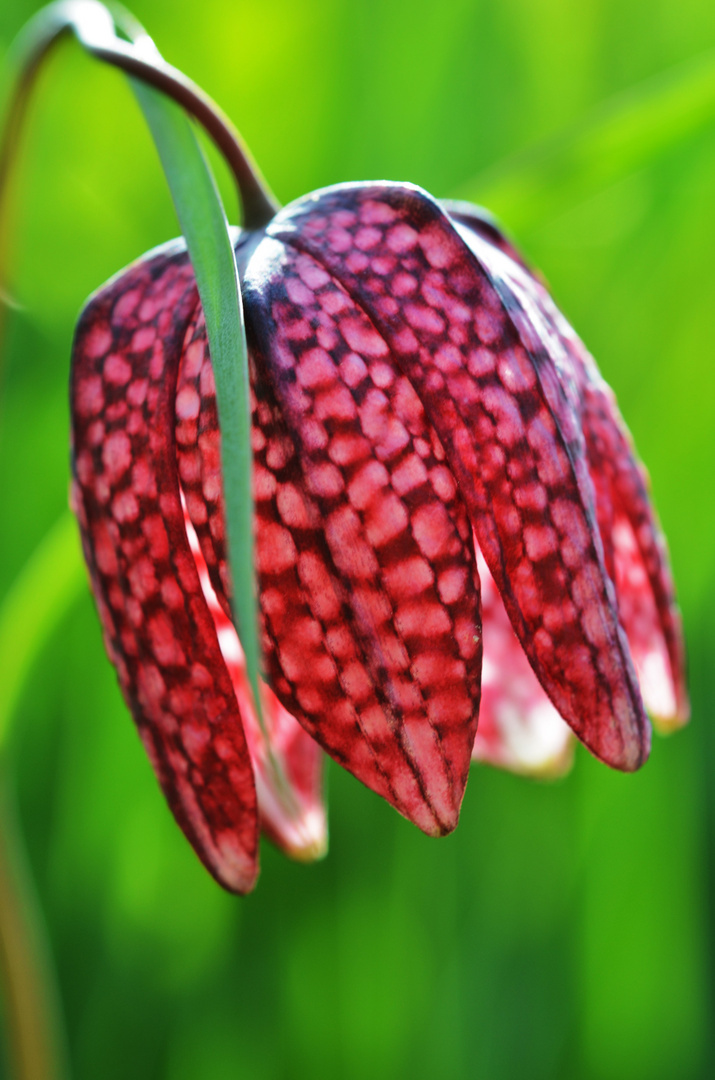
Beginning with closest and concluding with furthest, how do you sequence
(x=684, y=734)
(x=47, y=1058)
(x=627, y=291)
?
1. (x=47, y=1058)
2. (x=684, y=734)
3. (x=627, y=291)

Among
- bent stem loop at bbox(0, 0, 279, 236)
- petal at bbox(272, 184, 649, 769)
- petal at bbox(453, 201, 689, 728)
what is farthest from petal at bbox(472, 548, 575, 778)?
bent stem loop at bbox(0, 0, 279, 236)

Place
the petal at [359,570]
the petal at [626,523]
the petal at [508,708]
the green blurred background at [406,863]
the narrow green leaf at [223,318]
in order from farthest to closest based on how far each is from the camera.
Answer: the green blurred background at [406,863] → the petal at [508,708] → the petal at [626,523] → the petal at [359,570] → the narrow green leaf at [223,318]

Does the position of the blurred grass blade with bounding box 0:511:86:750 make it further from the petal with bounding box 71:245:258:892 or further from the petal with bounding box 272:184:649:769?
the petal with bounding box 272:184:649:769

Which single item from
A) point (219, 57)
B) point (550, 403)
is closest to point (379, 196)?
point (550, 403)

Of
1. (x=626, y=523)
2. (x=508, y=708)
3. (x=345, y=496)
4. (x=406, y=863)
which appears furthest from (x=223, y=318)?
(x=406, y=863)

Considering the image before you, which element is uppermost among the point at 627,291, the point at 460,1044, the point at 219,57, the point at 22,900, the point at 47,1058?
the point at 219,57

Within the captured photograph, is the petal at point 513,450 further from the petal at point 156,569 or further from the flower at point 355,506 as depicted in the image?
the petal at point 156,569

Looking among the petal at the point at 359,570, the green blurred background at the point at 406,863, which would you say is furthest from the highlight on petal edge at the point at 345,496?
the green blurred background at the point at 406,863

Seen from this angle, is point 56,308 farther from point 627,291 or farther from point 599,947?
point 599,947
